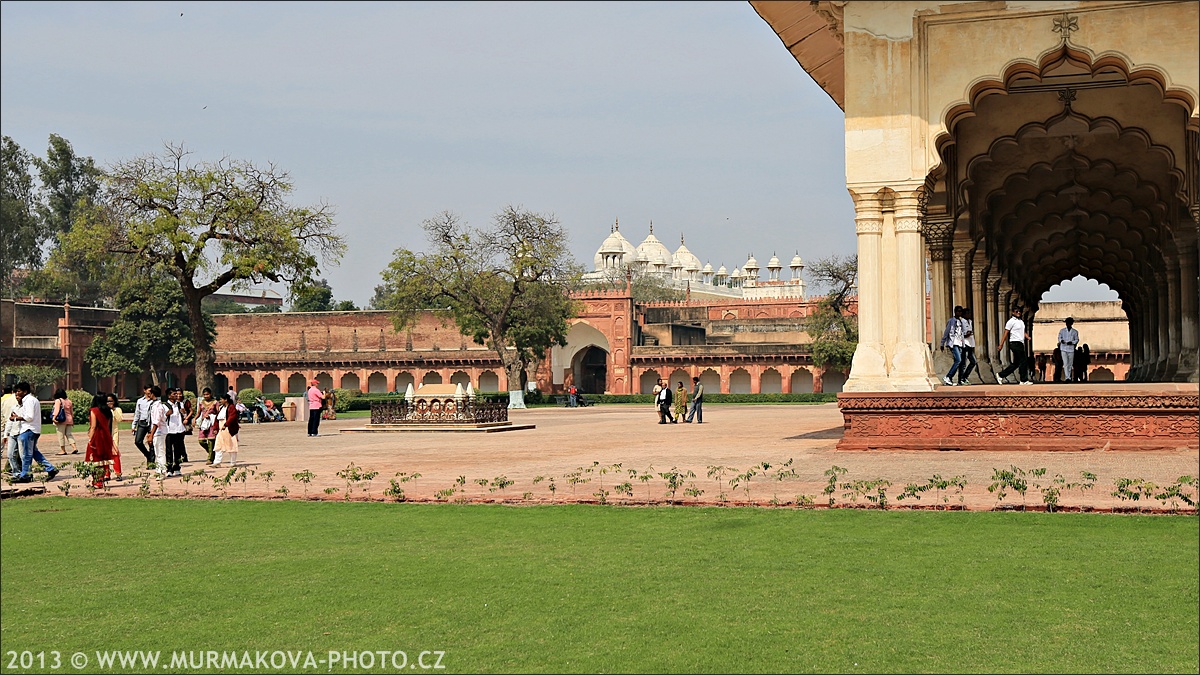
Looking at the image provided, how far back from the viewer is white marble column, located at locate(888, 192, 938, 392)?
40.4ft

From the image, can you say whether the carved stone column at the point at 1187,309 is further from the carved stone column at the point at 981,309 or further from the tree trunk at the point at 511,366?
the tree trunk at the point at 511,366

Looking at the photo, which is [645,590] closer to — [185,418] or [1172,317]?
[185,418]

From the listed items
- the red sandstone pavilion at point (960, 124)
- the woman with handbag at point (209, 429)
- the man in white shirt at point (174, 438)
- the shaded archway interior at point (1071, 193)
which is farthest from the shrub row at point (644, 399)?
the red sandstone pavilion at point (960, 124)

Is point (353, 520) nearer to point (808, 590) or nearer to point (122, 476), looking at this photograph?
point (808, 590)

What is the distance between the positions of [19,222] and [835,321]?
34157 millimetres

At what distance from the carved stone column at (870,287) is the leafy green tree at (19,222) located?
145 feet

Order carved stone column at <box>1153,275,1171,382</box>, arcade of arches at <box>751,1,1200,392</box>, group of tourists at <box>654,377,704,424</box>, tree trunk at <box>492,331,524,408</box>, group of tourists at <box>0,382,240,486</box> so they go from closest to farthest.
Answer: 1. group of tourists at <box>0,382,240,486</box>
2. arcade of arches at <box>751,1,1200,392</box>
3. carved stone column at <box>1153,275,1171,382</box>
4. group of tourists at <box>654,377,704,424</box>
5. tree trunk at <box>492,331,524,408</box>

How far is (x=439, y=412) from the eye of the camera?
22406 mm

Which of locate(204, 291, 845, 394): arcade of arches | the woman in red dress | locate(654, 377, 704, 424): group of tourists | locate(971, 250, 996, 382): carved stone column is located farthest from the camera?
locate(204, 291, 845, 394): arcade of arches

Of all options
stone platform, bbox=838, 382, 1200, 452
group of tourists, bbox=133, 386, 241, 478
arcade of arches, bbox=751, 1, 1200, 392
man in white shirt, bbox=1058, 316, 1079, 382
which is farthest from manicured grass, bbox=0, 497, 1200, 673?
man in white shirt, bbox=1058, 316, 1079, 382

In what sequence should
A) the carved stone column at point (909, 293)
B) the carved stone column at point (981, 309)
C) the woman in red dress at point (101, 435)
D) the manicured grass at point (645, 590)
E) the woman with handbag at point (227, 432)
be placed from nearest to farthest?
the manicured grass at point (645, 590) → the woman in red dress at point (101, 435) → the carved stone column at point (909, 293) → the woman with handbag at point (227, 432) → the carved stone column at point (981, 309)

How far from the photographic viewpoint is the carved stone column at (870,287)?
1242cm

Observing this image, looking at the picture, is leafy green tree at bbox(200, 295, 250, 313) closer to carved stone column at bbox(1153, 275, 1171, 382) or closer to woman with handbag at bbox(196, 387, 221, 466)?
carved stone column at bbox(1153, 275, 1171, 382)

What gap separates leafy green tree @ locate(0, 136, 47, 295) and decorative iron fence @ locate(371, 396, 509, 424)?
107 ft
